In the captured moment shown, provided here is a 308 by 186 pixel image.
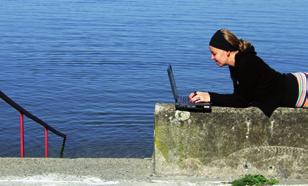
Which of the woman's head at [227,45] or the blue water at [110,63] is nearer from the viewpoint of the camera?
the woman's head at [227,45]

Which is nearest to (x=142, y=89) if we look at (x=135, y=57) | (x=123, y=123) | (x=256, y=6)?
(x=123, y=123)

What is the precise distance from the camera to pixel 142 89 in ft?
73.5

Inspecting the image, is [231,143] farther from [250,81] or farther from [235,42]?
[235,42]

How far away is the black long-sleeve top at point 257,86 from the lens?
505cm

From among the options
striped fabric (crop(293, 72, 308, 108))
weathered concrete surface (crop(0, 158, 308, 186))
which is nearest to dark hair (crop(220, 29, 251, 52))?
striped fabric (crop(293, 72, 308, 108))

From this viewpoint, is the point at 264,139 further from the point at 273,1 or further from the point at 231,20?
the point at 273,1

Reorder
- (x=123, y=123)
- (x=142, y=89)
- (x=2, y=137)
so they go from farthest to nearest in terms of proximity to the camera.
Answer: (x=142, y=89), (x=123, y=123), (x=2, y=137)

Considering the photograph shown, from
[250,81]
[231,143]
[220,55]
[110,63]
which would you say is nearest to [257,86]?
[250,81]

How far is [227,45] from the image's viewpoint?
16.6 ft

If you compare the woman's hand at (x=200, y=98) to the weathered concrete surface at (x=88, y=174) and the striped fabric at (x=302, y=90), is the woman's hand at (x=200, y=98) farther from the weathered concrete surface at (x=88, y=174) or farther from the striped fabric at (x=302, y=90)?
the striped fabric at (x=302, y=90)

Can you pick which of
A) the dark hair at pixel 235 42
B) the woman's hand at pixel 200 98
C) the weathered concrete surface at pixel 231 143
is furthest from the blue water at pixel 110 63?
the dark hair at pixel 235 42

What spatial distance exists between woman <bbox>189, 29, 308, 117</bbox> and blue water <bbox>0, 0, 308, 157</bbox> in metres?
9.80

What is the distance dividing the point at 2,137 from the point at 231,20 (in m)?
27.4

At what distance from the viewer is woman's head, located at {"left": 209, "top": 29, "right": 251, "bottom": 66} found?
5.05m
